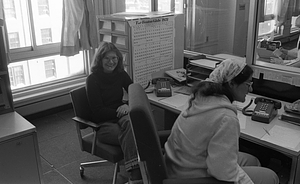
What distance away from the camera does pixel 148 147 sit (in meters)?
1.40

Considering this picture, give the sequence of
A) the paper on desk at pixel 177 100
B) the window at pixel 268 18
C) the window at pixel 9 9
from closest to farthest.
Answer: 1. the paper on desk at pixel 177 100
2. the window at pixel 268 18
3. the window at pixel 9 9

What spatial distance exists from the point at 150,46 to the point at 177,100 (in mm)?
613

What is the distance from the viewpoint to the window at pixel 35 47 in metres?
Result: 3.30

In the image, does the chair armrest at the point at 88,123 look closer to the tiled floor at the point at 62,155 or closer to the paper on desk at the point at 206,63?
the tiled floor at the point at 62,155

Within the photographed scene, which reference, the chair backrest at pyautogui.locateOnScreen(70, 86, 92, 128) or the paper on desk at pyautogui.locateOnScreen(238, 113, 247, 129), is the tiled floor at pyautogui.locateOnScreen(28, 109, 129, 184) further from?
the paper on desk at pyautogui.locateOnScreen(238, 113, 247, 129)

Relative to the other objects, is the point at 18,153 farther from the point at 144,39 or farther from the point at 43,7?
the point at 43,7

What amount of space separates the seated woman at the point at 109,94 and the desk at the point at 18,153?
1.51 feet

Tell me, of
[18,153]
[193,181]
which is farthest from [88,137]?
[193,181]

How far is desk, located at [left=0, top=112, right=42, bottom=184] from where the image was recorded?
6.01 ft

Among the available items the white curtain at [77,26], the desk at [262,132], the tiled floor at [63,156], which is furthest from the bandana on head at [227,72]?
the white curtain at [77,26]

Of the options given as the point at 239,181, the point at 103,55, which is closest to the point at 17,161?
the point at 103,55

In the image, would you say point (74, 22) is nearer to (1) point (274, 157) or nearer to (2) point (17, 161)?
(2) point (17, 161)

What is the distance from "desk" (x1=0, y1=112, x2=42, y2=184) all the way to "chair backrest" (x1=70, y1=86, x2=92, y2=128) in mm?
356

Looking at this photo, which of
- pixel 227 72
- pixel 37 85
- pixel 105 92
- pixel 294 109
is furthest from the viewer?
pixel 37 85
